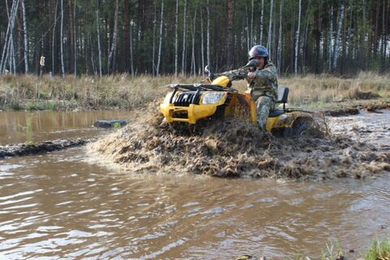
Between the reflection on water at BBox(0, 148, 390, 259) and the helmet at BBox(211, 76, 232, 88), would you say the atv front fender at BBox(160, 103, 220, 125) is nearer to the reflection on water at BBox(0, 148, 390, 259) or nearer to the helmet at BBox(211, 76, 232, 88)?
the helmet at BBox(211, 76, 232, 88)

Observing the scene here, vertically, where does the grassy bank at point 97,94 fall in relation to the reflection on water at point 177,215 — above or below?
above

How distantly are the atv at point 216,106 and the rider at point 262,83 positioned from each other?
0.12m

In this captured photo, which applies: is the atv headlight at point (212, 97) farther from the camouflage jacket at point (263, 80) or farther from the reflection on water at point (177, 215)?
the reflection on water at point (177, 215)

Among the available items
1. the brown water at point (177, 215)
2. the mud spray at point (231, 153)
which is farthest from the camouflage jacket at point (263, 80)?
the brown water at point (177, 215)

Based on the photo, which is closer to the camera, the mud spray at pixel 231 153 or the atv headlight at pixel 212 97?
the mud spray at pixel 231 153

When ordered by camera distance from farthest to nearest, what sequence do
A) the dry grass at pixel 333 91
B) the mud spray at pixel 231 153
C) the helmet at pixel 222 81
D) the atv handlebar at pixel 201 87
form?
1. the dry grass at pixel 333 91
2. the helmet at pixel 222 81
3. the atv handlebar at pixel 201 87
4. the mud spray at pixel 231 153

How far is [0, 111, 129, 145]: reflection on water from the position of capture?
29.6 feet

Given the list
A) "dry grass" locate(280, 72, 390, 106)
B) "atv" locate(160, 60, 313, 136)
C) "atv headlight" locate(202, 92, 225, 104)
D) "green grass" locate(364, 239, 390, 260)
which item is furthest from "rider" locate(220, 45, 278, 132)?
"dry grass" locate(280, 72, 390, 106)

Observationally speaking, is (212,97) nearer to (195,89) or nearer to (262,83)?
(195,89)

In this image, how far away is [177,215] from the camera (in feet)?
13.4

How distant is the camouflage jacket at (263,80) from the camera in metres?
6.95

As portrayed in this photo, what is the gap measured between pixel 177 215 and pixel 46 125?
789 centimetres

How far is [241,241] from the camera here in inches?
135

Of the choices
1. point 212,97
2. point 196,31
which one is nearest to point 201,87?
point 212,97
